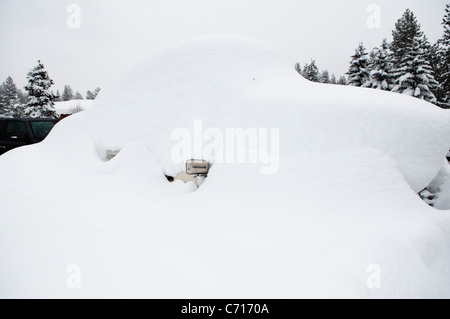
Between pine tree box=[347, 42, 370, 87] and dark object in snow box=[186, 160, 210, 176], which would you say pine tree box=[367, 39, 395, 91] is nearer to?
pine tree box=[347, 42, 370, 87]

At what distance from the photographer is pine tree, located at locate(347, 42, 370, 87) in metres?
19.7

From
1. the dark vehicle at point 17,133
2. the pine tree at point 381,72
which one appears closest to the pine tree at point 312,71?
the pine tree at point 381,72

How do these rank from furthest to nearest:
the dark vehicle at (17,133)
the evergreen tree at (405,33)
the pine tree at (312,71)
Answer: the pine tree at (312,71) < the evergreen tree at (405,33) < the dark vehicle at (17,133)

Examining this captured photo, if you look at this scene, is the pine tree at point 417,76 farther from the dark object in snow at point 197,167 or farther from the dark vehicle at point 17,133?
the dark vehicle at point 17,133

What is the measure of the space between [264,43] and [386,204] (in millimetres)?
3609

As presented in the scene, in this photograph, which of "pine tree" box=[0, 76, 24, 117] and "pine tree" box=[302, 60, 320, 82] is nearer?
"pine tree" box=[302, 60, 320, 82]

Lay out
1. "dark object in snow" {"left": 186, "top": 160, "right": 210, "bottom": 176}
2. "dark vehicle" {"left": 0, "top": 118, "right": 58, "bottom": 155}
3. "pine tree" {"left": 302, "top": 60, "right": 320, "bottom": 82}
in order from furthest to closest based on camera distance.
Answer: "pine tree" {"left": 302, "top": 60, "right": 320, "bottom": 82}, "dark vehicle" {"left": 0, "top": 118, "right": 58, "bottom": 155}, "dark object in snow" {"left": 186, "top": 160, "right": 210, "bottom": 176}

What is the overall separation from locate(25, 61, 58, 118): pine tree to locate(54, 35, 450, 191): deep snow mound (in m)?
23.5

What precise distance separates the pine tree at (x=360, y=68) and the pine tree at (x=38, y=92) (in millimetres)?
28564

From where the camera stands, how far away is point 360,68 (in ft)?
65.5

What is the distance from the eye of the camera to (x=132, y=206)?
3012 millimetres

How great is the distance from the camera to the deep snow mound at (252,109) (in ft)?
9.46

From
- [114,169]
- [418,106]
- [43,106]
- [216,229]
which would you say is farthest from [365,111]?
[43,106]

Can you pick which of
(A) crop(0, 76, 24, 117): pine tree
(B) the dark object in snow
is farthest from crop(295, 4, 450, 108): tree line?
(A) crop(0, 76, 24, 117): pine tree
